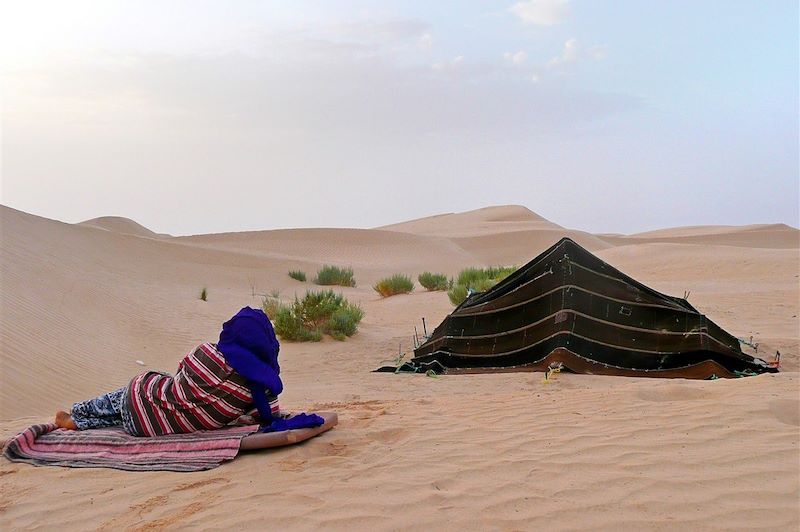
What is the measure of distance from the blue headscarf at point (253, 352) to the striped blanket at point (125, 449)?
300mm

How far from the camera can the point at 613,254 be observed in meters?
28.6

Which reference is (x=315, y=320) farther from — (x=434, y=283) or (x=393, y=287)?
(x=434, y=283)

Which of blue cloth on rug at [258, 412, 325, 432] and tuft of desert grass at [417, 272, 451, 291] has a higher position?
tuft of desert grass at [417, 272, 451, 291]

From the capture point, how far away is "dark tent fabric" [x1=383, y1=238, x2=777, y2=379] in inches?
335

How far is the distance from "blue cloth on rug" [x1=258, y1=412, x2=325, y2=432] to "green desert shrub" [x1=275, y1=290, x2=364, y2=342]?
730 centimetres

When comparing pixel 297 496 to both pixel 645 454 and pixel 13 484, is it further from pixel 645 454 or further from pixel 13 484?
pixel 645 454

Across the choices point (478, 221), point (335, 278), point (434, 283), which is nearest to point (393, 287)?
point (434, 283)

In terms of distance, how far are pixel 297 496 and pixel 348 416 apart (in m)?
2.03

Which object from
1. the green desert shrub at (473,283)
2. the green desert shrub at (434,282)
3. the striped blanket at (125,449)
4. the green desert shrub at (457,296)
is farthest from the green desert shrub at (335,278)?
the striped blanket at (125,449)

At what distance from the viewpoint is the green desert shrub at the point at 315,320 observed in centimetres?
1259

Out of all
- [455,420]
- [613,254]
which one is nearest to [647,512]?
[455,420]

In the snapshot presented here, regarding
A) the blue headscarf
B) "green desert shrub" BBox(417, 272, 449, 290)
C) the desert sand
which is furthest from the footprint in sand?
"green desert shrub" BBox(417, 272, 449, 290)

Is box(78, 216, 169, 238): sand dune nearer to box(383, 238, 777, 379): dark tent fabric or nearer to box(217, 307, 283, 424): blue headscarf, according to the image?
box(383, 238, 777, 379): dark tent fabric

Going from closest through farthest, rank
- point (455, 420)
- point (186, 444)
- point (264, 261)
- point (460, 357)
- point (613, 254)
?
point (186, 444), point (455, 420), point (460, 357), point (613, 254), point (264, 261)
